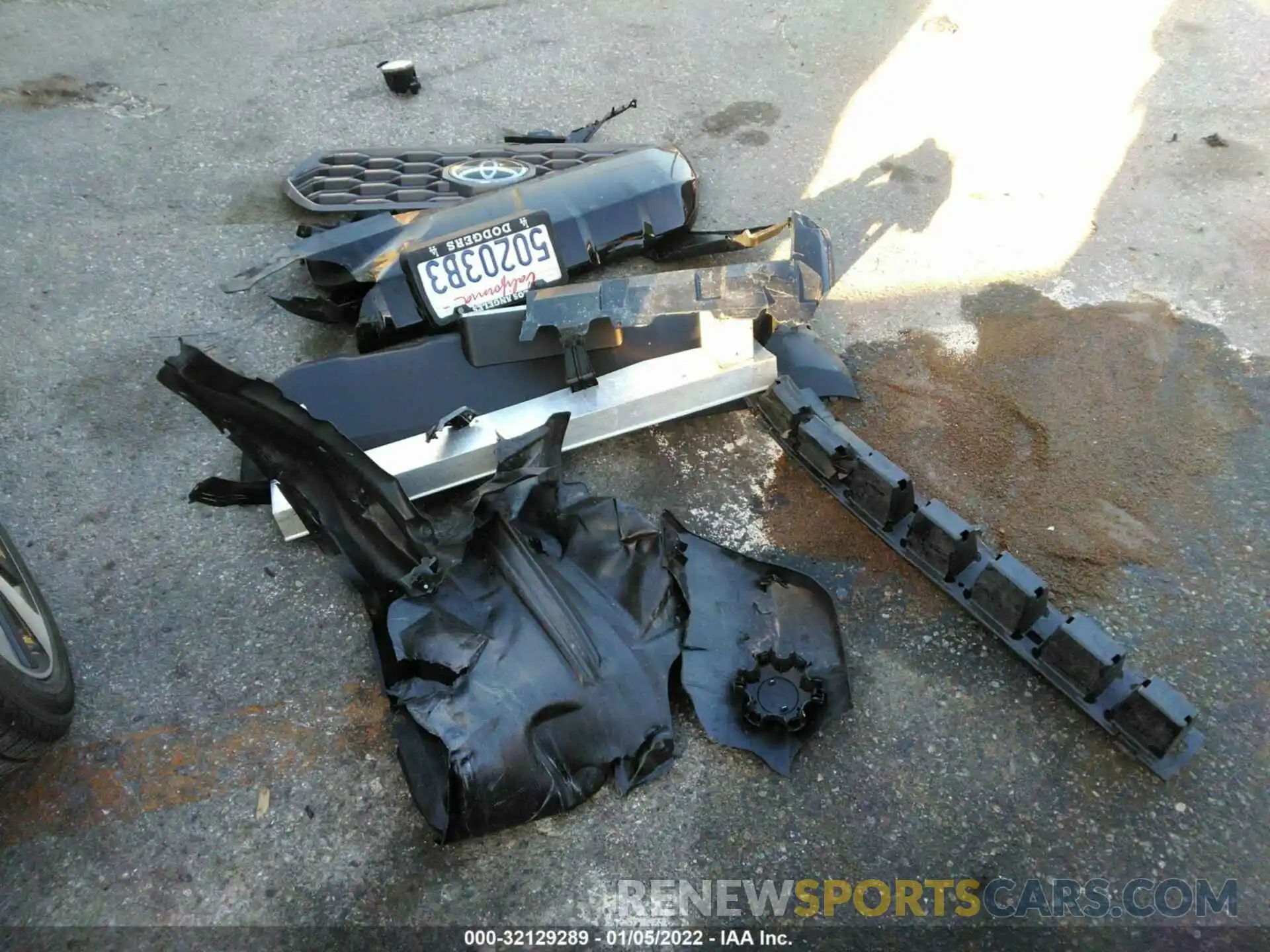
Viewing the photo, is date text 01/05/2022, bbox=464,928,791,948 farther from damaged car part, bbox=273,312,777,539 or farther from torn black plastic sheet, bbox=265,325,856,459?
torn black plastic sheet, bbox=265,325,856,459

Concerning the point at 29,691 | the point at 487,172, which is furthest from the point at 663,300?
the point at 29,691

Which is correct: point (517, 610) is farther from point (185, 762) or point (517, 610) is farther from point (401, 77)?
point (401, 77)

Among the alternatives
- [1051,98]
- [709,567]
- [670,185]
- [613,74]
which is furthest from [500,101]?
[709,567]

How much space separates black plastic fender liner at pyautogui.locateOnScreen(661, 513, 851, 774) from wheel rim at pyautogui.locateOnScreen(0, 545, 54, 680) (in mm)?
1654

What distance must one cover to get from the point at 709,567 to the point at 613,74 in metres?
3.60

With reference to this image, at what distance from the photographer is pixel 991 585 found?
2488mm

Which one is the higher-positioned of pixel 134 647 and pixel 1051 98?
pixel 1051 98

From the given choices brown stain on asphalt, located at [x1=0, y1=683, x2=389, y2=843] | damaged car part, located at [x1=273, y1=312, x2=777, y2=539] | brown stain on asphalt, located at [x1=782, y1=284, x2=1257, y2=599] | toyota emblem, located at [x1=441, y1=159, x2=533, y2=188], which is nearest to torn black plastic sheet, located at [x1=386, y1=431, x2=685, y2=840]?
→ brown stain on asphalt, located at [x1=0, y1=683, x2=389, y2=843]

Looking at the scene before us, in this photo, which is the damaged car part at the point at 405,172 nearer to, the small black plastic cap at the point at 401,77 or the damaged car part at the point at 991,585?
the small black plastic cap at the point at 401,77

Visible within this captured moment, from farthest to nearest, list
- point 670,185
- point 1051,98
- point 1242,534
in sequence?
point 1051,98
point 670,185
point 1242,534

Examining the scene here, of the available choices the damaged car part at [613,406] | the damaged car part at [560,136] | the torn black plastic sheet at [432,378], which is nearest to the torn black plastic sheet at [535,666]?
the damaged car part at [613,406]

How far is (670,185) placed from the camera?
3.65 m

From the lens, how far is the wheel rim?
7.25 feet

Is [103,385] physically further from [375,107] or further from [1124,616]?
[1124,616]
